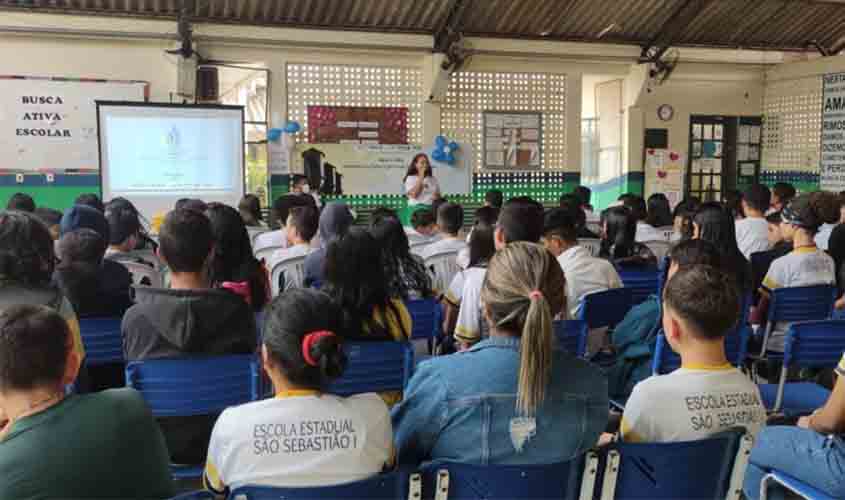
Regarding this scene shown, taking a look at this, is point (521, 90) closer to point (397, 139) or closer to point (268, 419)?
point (397, 139)

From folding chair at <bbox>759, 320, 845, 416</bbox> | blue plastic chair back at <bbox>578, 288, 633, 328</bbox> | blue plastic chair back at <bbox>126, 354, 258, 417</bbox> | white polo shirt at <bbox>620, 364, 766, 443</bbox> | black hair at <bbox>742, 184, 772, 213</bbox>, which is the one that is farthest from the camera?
black hair at <bbox>742, 184, 772, 213</bbox>

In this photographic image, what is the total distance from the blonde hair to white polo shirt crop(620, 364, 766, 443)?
12.8 inches

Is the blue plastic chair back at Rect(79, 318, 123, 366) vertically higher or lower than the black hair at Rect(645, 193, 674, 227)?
lower

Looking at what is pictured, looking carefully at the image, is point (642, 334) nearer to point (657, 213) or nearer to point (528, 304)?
point (528, 304)

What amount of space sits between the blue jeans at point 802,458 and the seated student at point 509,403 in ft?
2.32

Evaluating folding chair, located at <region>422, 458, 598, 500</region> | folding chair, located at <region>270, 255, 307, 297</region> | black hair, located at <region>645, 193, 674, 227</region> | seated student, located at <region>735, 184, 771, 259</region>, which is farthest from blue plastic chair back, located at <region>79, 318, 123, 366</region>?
black hair, located at <region>645, 193, 674, 227</region>

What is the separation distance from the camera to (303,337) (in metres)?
1.71

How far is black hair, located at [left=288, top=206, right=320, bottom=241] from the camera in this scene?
4582 millimetres

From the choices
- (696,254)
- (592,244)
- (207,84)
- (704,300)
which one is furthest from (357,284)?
(207,84)

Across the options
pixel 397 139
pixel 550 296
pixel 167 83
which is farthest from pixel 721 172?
pixel 550 296

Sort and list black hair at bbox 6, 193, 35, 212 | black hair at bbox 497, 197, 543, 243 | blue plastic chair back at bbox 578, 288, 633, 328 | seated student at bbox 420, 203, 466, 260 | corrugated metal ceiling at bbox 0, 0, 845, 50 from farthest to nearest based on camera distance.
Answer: corrugated metal ceiling at bbox 0, 0, 845, 50 < black hair at bbox 6, 193, 35, 212 < seated student at bbox 420, 203, 466, 260 < black hair at bbox 497, 197, 543, 243 < blue plastic chair back at bbox 578, 288, 633, 328

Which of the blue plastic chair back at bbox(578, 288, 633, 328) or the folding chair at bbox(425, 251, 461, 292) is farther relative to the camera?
the folding chair at bbox(425, 251, 461, 292)

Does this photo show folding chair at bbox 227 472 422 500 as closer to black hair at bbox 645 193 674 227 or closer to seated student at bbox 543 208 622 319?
seated student at bbox 543 208 622 319

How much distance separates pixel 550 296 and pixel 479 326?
1281 millimetres
